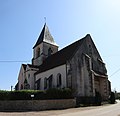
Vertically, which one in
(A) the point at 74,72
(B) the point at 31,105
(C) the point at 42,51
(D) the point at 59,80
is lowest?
(B) the point at 31,105

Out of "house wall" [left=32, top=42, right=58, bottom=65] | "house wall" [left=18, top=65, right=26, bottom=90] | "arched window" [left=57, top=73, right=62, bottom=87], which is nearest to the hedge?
"arched window" [left=57, top=73, right=62, bottom=87]

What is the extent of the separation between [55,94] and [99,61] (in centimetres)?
1411

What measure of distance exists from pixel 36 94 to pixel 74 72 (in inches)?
295

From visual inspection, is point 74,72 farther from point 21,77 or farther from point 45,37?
point 45,37

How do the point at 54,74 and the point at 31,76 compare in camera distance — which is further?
the point at 31,76

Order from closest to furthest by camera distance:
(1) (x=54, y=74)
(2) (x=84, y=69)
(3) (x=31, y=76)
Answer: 1. (2) (x=84, y=69)
2. (1) (x=54, y=74)
3. (3) (x=31, y=76)

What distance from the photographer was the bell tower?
43.9 m

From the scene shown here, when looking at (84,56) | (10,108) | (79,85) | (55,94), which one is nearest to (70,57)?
(84,56)

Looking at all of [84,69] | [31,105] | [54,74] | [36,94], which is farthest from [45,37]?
[31,105]

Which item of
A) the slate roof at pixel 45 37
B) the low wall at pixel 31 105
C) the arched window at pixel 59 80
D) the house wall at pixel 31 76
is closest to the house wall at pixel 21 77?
the house wall at pixel 31 76

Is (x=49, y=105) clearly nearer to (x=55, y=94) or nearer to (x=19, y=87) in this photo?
(x=55, y=94)

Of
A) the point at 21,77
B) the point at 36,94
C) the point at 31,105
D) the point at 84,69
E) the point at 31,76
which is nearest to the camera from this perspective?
the point at 31,105

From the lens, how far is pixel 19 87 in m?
44.0

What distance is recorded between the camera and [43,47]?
4381 centimetres
